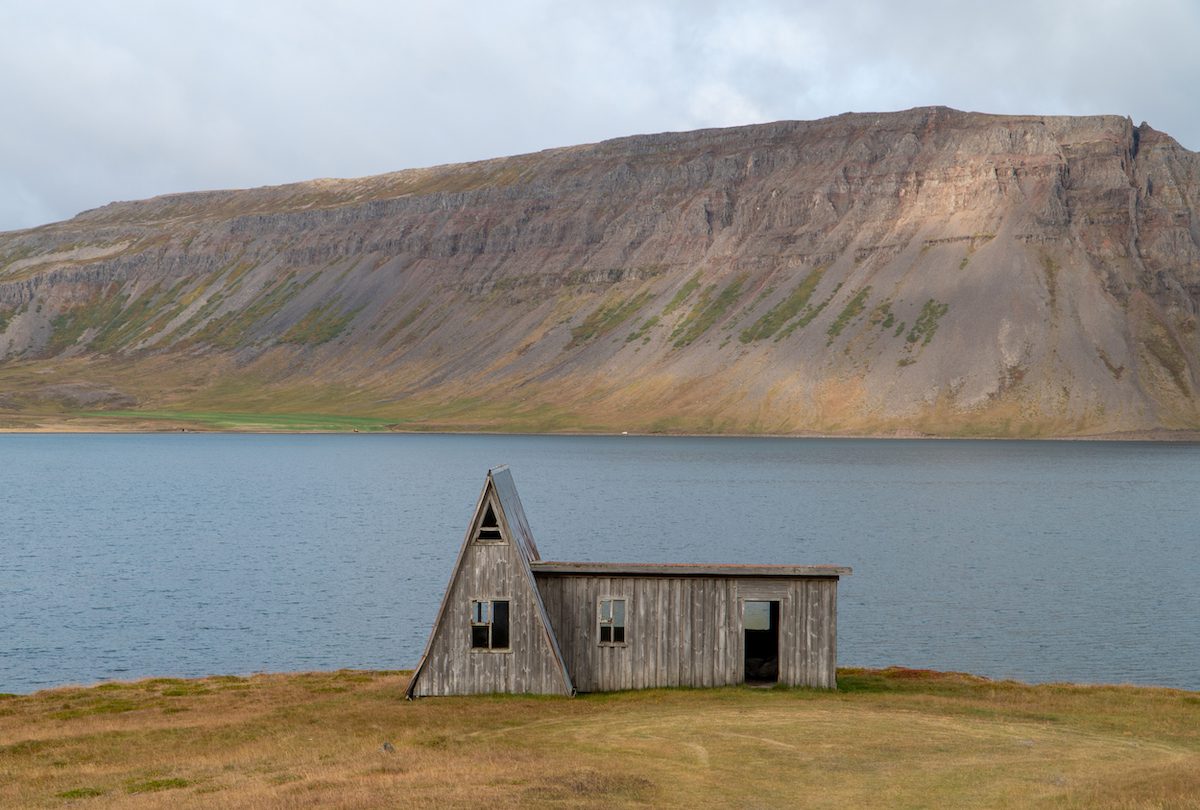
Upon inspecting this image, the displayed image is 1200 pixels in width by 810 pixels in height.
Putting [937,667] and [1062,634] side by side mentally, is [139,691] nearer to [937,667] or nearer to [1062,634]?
[937,667]

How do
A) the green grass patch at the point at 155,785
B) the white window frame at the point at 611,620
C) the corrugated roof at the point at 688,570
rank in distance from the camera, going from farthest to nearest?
the white window frame at the point at 611,620
the corrugated roof at the point at 688,570
the green grass patch at the point at 155,785

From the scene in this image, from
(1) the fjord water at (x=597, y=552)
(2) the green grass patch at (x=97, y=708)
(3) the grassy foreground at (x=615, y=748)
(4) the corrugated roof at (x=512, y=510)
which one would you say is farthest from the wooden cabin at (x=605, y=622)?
(1) the fjord water at (x=597, y=552)

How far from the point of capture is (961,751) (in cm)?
2875

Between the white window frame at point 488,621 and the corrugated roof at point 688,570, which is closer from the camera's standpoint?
the white window frame at point 488,621

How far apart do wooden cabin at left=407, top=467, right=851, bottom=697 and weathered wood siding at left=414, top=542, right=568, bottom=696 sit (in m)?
0.03

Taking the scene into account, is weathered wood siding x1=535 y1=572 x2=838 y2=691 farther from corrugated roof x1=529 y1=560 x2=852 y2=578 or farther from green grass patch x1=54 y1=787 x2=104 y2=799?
green grass patch x1=54 y1=787 x2=104 y2=799

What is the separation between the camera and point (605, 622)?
3812 centimetres

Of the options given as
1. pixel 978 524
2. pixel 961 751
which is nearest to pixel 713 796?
pixel 961 751

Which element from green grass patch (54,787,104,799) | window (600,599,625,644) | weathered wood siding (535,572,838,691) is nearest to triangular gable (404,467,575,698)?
weathered wood siding (535,572,838,691)

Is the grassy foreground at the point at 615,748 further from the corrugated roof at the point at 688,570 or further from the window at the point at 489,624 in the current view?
the corrugated roof at the point at 688,570

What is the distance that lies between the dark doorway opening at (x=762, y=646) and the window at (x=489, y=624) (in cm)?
751

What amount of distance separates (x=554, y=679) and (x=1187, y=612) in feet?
139

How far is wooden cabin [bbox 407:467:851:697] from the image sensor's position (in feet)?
122

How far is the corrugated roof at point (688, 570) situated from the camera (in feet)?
123
